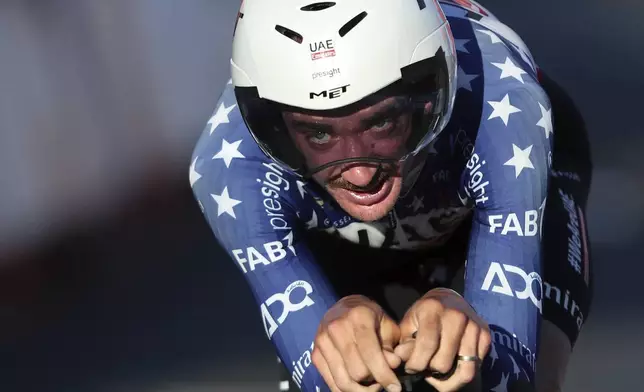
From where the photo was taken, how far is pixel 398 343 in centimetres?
179

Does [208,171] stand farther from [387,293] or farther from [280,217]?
[387,293]

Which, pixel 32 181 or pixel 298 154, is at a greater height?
pixel 298 154

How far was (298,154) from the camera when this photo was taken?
2287 millimetres

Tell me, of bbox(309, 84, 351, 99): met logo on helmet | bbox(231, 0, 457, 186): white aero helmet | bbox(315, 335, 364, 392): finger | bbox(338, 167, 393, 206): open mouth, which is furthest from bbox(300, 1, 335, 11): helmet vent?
bbox(315, 335, 364, 392): finger

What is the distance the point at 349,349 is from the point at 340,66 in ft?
1.97

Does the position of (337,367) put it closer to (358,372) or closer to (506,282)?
(358,372)

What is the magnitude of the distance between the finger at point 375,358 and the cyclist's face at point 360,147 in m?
0.52

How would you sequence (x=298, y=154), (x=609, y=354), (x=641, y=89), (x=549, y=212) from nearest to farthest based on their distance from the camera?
(x=298, y=154)
(x=549, y=212)
(x=609, y=354)
(x=641, y=89)

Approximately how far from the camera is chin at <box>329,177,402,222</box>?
2.26 metres

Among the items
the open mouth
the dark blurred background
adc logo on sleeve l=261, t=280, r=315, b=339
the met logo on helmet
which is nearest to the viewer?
the met logo on helmet

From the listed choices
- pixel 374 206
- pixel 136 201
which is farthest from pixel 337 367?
pixel 136 201

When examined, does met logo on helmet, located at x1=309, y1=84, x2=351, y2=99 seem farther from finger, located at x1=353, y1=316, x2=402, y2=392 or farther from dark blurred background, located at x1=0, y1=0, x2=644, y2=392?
dark blurred background, located at x1=0, y1=0, x2=644, y2=392

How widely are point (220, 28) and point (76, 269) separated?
3.61ft

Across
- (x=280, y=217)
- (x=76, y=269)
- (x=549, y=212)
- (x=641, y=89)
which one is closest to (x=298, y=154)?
(x=280, y=217)
